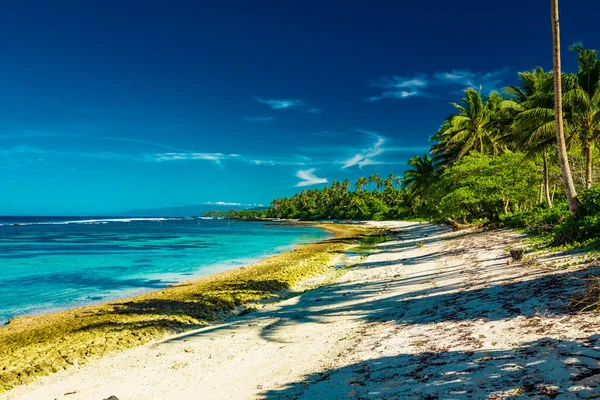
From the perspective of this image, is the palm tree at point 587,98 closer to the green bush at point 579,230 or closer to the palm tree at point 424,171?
the green bush at point 579,230

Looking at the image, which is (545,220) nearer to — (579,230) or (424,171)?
(579,230)

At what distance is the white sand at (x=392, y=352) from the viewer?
4746mm

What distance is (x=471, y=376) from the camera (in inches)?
191

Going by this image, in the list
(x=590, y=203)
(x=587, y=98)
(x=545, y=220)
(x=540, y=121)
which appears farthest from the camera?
(x=540, y=121)

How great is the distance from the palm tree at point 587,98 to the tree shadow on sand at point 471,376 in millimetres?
20789

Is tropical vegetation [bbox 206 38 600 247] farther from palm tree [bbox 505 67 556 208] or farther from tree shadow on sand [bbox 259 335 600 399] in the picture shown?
tree shadow on sand [bbox 259 335 600 399]

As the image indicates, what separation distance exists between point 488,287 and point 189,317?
955 centimetres

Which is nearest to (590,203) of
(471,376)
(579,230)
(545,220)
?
(579,230)

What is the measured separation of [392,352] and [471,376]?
1968 millimetres

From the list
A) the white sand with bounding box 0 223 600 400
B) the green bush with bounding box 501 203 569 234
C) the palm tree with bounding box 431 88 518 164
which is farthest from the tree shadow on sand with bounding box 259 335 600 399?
the palm tree with bounding box 431 88 518 164

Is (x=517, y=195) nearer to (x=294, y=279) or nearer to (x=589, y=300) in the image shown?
(x=294, y=279)

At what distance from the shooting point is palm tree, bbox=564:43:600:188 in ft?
68.8

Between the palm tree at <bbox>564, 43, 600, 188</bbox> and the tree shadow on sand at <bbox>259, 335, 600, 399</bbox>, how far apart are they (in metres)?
20.8

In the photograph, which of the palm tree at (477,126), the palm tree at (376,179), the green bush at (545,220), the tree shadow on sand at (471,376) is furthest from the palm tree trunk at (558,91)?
the palm tree at (376,179)
